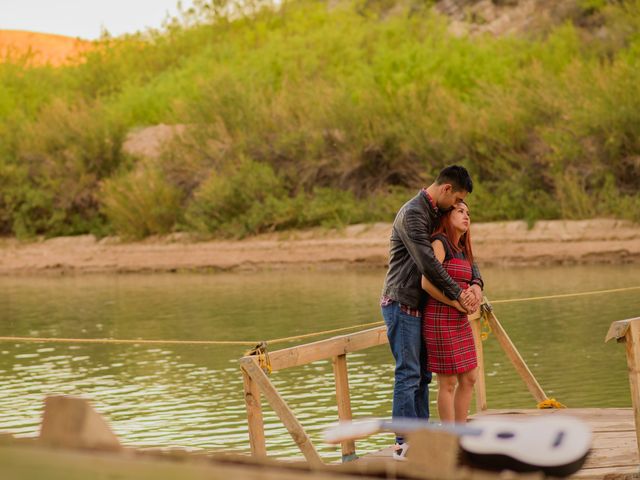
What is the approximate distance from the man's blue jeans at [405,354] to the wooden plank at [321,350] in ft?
1.56

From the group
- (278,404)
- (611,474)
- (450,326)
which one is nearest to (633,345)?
(611,474)

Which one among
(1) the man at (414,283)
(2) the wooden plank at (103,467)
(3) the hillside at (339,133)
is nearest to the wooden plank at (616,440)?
(1) the man at (414,283)

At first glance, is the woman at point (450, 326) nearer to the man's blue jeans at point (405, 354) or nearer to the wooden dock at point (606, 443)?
the man's blue jeans at point (405, 354)

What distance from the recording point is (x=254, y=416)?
6840 mm

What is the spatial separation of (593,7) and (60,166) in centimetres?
2052

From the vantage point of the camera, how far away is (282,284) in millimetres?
25250

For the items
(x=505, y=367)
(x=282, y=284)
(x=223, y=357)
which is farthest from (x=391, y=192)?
(x=505, y=367)

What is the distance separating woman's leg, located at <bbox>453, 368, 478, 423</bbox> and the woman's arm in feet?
1.31

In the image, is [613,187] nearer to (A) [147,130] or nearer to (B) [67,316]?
(B) [67,316]

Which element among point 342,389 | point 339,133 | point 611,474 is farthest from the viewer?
point 339,133

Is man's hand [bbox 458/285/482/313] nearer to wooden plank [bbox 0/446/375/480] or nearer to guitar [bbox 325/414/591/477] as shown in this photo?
guitar [bbox 325/414/591/477]

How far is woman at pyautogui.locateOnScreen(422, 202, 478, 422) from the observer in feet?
23.0

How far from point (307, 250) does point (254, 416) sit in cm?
2295

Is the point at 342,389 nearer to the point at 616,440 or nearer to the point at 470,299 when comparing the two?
the point at 470,299
